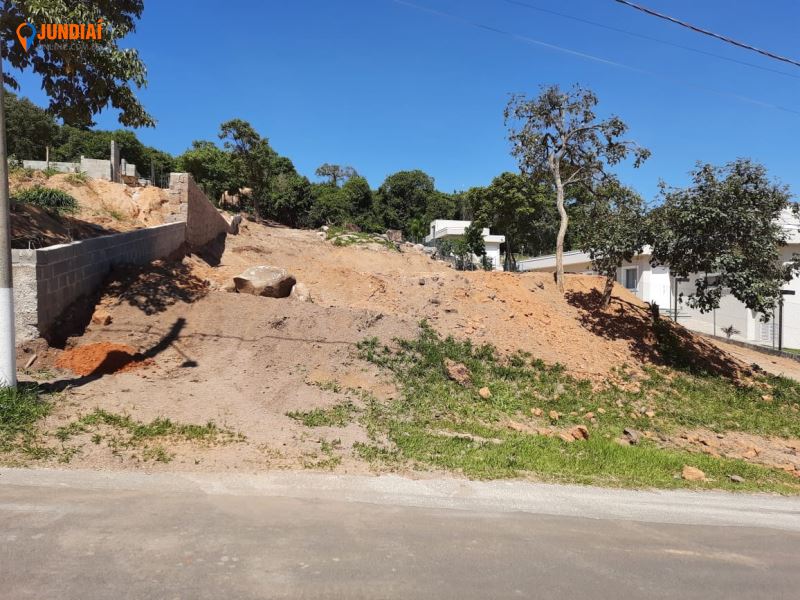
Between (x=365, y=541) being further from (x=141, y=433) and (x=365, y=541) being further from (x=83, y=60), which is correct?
(x=83, y=60)

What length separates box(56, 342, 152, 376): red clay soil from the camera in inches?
311

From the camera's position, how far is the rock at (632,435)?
27.9ft

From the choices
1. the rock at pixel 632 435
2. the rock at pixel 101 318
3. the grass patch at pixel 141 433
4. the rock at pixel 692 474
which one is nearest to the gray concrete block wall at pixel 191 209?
the rock at pixel 101 318

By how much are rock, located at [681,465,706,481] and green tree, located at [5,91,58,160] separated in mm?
44949

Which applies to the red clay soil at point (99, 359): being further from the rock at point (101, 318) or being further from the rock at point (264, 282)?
the rock at point (264, 282)

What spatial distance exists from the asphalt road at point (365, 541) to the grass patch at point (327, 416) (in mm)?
1782

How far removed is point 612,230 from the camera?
13859mm

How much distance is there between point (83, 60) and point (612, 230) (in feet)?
40.2

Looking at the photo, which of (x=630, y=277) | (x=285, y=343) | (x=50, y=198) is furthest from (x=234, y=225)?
(x=630, y=277)

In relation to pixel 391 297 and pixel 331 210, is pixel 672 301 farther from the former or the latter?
pixel 331 210

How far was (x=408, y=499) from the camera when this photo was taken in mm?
5227

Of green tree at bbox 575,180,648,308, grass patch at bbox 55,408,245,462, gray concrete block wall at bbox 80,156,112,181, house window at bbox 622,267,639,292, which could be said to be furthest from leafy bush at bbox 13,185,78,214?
house window at bbox 622,267,639,292

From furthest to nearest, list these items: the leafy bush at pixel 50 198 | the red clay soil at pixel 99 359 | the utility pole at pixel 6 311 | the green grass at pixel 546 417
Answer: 1. the leafy bush at pixel 50 198
2. the red clay soil at pixel 99 359
3. the green grass at pixel 546 417
4. the utility pole at pixel 6 311

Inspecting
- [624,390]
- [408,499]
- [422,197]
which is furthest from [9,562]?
[422,197]
